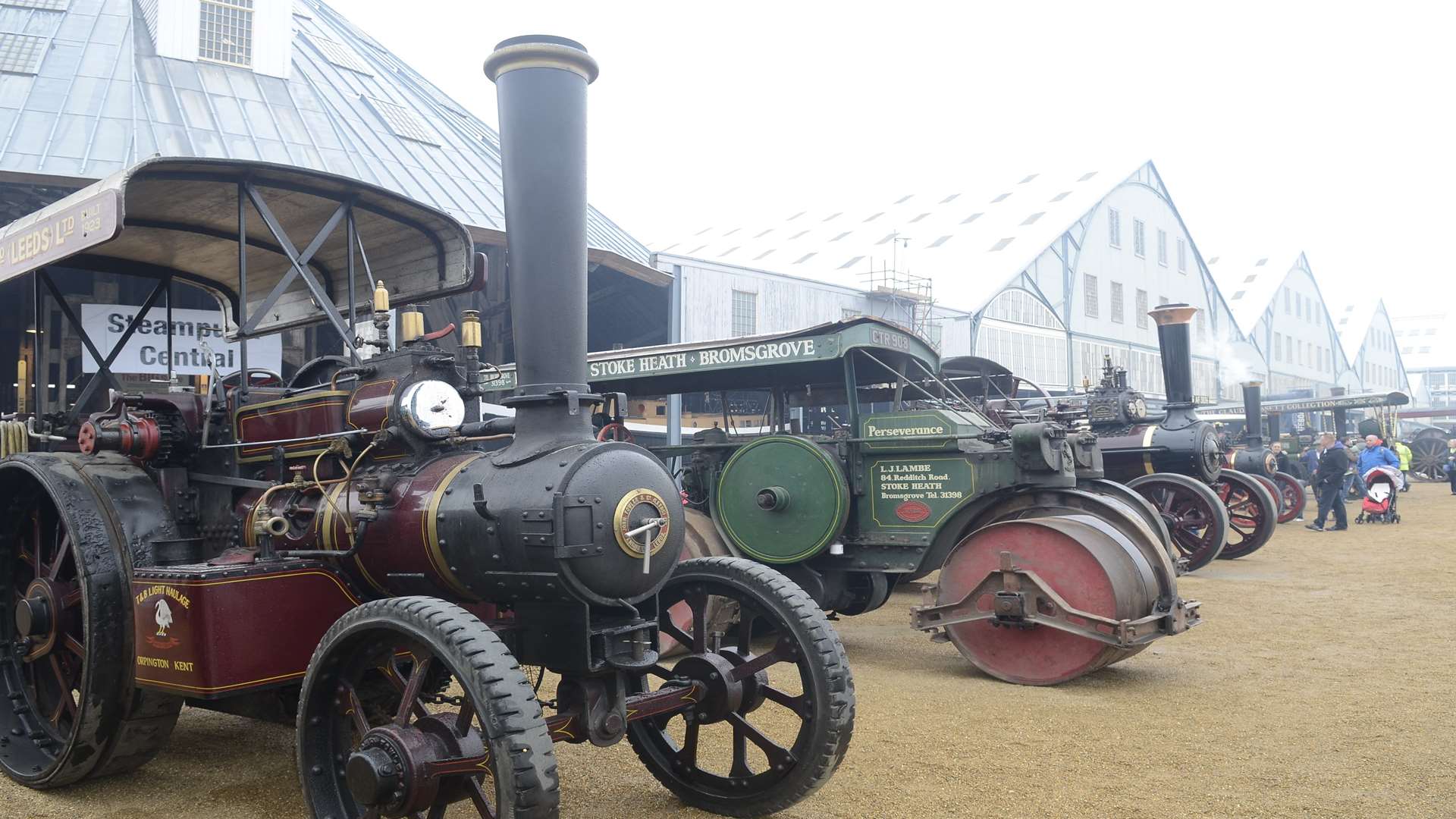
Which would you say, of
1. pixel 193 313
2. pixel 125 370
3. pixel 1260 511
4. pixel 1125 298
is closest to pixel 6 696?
pixel 125 370

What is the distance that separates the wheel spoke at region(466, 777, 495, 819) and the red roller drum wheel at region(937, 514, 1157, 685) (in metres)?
3.49

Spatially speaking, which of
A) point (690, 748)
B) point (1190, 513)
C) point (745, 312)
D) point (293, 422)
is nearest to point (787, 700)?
point (690, 748)

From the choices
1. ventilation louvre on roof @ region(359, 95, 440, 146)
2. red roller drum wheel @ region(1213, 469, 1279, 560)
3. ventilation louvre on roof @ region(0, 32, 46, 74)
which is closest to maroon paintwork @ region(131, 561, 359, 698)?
red roller drum wheel @ region(1213, 469, 1279, 560)

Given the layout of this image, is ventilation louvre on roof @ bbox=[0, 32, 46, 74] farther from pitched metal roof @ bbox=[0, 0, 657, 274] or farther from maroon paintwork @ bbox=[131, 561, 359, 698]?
maroon paintwork @ bbox=[131, 561, 359, 698]

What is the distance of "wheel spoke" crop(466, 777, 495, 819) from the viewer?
2.57m

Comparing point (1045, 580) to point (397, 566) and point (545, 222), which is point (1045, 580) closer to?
point (397, 566)

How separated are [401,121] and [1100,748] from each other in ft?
45.8

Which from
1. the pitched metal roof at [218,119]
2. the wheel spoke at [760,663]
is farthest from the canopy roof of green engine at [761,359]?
the pitched metal roof at [218,119]

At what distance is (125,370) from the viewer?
10.3 meters

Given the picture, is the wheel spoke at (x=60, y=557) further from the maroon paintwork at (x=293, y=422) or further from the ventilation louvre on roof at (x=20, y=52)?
the ventilation louvre on roof at (x=20, y=52)

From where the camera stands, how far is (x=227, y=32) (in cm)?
1446

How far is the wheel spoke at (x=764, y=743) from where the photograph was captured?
3.21m

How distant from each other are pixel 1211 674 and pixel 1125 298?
78.1 feet

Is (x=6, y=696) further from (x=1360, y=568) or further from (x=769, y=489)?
(x=1360, y=568)
